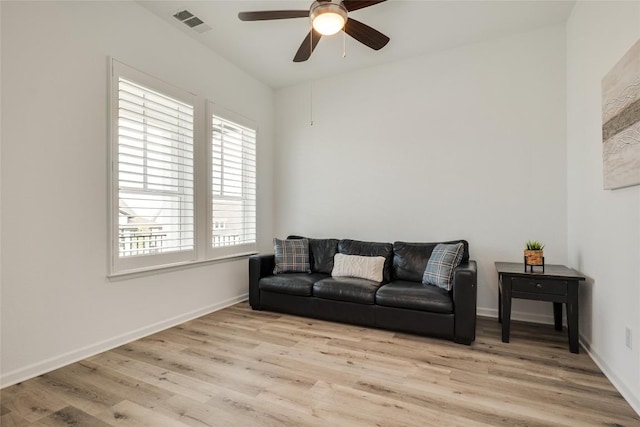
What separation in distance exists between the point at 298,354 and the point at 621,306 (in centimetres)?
232

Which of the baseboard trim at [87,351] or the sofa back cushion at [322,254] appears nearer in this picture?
the baseboard trim at [87,351]

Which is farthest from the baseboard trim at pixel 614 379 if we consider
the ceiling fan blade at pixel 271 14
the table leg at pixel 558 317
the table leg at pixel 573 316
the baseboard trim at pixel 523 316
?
the ceiling fan blade at pixel 271 14

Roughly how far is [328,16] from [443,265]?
2.46 metres

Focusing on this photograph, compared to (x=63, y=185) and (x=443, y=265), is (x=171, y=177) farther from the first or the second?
(x=443, y=265)

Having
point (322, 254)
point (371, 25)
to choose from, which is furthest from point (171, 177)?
point (371, 25)

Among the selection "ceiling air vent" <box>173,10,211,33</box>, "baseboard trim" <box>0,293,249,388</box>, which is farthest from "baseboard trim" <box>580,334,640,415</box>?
"ceiling air vent" <box>173,10,211,33</box>

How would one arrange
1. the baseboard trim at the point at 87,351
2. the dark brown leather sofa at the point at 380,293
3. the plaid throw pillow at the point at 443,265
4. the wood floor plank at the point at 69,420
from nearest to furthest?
the wood floor plank at the point at 69,420 < the baseboard trim at the point at 87,351 < the dark brown leather sofa at the point at 380,293 < the plaid throw pillow at the point at 443,265

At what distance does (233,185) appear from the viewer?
4.23m

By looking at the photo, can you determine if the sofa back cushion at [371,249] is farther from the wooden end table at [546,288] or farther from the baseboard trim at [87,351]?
the baseboard trim at [87,351]

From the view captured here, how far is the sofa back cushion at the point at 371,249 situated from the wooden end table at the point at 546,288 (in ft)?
3.94

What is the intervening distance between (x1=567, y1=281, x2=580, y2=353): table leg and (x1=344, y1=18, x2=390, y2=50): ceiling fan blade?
104 inches

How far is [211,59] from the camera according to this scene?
154 inches

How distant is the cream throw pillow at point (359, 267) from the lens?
3.65 meters

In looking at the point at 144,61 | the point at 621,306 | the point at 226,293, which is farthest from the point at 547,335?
the point at 144,61
